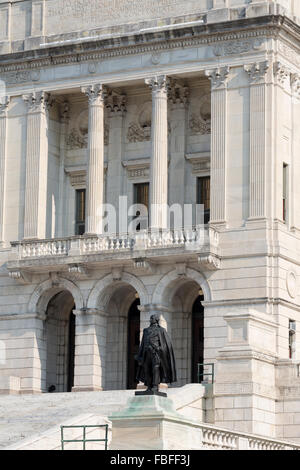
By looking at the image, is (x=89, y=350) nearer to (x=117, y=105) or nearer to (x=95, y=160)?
(x=95, y=160)

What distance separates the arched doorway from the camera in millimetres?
67875

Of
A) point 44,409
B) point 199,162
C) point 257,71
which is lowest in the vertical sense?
point 44,409

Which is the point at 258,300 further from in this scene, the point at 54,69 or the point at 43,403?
the point at 54,69

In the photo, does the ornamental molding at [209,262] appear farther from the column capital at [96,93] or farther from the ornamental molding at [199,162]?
the column capital at [96,93]

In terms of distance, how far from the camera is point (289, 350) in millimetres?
62625

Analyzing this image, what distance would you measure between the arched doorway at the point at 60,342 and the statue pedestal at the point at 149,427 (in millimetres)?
27533

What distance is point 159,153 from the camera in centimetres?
6556

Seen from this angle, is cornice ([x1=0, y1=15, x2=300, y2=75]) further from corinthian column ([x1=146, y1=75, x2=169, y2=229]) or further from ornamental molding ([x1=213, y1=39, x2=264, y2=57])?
corinthian column ([x1=146, y1=75, x2=169, y2=229])

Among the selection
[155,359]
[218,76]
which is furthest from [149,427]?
[218,76]

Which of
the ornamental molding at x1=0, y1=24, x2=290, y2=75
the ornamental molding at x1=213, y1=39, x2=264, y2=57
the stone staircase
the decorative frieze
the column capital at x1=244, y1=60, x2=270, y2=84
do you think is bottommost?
the stone staircase

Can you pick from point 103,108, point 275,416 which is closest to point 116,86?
point 103,108

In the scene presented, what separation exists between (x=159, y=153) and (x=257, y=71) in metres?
5.43

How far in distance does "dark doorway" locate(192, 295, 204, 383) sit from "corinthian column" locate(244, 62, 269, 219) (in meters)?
5.53

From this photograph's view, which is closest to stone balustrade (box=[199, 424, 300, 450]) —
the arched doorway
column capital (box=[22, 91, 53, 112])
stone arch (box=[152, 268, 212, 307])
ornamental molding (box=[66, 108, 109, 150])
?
stone arch (box=[152, 268, 212, 307])
